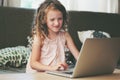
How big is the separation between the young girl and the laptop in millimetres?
357

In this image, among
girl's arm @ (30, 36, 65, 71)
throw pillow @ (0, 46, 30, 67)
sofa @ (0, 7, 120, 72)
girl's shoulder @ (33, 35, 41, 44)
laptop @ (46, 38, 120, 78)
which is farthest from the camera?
sofa @ (0, 7, 120, 72)

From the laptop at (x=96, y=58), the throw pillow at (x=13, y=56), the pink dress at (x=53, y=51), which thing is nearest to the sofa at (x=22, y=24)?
the throw pillow at (x=13, y=56)

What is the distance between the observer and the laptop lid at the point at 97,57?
3.53 feet

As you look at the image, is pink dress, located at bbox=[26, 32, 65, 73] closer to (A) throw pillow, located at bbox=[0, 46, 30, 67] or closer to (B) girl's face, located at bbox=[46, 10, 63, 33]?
(B) girl's face, located at bbox=[46, 10, 63, 33]

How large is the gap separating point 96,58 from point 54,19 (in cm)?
54

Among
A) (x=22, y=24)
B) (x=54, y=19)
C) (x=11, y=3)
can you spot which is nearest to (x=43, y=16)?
(x=54, y=19)

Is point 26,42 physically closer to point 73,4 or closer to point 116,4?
point 73,4

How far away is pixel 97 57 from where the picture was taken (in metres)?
1.15

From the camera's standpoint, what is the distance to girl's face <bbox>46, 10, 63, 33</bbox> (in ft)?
5.29

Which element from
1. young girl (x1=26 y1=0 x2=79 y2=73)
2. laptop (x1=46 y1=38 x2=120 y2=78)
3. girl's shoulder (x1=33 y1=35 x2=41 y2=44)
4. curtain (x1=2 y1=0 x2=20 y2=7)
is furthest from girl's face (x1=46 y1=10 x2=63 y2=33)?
curtain (x1=2 y1=0 x2=20 y2=7)

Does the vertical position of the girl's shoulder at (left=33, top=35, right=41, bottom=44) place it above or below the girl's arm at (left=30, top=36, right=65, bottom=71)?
above

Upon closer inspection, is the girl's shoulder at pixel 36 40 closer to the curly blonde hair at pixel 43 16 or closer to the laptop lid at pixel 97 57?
the curly blonde hair at pixel 43 16

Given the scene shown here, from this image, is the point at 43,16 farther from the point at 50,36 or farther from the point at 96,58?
the point at 96,58

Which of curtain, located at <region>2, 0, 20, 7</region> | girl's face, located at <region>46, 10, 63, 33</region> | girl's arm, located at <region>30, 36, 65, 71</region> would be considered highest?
curtain, located at <region>2, 0, 20, 7</region>
